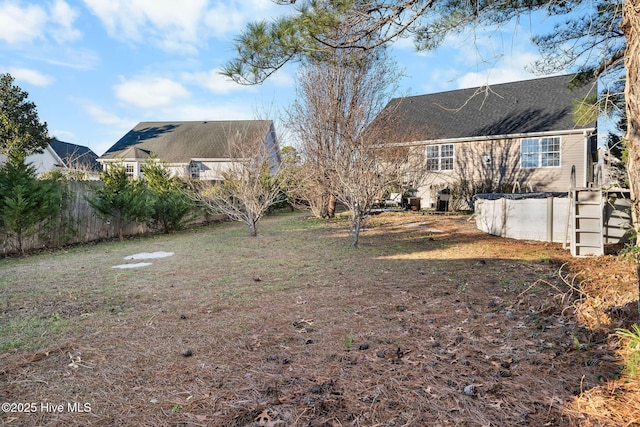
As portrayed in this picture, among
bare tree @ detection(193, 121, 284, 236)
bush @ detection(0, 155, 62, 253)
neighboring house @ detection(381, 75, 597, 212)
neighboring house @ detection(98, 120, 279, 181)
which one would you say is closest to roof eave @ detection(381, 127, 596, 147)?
neighboring house @ detection(381, 75, 597, 212)

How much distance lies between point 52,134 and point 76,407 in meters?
27.2

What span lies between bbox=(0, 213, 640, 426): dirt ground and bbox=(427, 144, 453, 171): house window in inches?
552

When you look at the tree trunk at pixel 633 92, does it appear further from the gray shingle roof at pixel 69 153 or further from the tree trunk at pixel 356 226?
the gray shingle roof at pixel 69 153

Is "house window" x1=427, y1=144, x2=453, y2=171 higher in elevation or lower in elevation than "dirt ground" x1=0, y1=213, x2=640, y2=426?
higher

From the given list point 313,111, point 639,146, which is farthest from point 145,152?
point 639,146

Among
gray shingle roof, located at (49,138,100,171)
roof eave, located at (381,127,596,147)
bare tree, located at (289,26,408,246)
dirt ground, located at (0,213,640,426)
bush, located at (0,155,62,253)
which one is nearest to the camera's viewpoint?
dirt ground, located at (0,213,640,426)

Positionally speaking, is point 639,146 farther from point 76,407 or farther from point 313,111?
point 313,111

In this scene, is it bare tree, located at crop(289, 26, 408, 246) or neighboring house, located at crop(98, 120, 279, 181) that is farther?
neighboring house, located at crop(98, 120, 279, 181)

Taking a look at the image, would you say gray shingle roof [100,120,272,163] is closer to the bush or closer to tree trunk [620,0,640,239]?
the bush

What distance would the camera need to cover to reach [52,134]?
22969 millimetres

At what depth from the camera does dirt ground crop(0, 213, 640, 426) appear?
6.59 feet

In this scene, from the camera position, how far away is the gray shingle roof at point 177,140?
2612 cm

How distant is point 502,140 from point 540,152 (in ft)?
5.86

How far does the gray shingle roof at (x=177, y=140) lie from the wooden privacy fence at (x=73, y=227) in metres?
15.6
